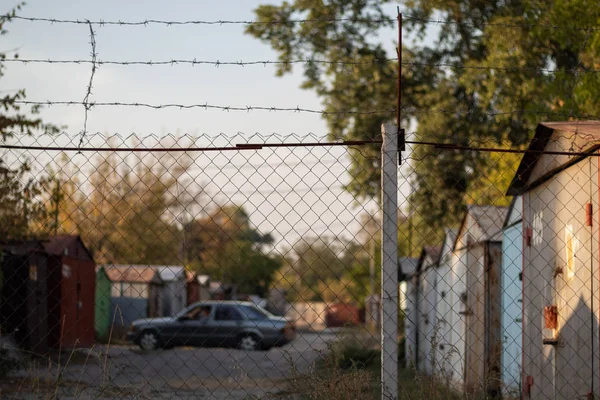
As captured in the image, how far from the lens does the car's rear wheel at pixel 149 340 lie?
25.5m

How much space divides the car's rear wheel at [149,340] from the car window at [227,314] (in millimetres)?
1968

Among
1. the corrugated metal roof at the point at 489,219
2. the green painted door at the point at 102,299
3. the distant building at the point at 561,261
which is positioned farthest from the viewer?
the green painted door at the point at 102,299

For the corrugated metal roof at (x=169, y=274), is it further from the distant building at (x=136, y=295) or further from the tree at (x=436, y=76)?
the tree at (x=436, y=76)

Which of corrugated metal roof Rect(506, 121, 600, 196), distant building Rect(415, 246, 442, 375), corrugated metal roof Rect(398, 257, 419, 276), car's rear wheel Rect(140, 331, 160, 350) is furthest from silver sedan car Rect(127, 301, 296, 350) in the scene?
corrugated metal roof Rect(506, 121, 600, 196)

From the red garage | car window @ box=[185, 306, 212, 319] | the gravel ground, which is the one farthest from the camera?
car window @ box=[185, 306, 212, 319]

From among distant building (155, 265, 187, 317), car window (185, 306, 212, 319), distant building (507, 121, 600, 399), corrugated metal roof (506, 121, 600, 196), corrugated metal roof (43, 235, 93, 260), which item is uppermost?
corrugated metal roof (506, 121, 600, 196)

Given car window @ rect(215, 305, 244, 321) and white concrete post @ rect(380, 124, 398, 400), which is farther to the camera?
car window @ rect(215, 305, 244, 321)

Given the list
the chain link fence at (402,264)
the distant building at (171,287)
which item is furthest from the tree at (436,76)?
the distant building at (171,287)

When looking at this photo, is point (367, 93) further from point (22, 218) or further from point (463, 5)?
point (22, 218)

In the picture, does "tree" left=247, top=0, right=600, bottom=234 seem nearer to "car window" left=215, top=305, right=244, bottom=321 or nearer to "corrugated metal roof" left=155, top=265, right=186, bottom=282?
"car window" left=215, top=305, right=244, bottom=321

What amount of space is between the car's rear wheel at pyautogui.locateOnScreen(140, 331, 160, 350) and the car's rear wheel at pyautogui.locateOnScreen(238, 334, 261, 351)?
2447 millimetres

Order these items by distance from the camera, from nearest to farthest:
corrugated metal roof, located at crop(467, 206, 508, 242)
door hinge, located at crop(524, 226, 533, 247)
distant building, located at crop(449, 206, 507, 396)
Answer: door hinge, located at crop(524, 226, 533, 247) < distant building, located at crop(449, 206, 507, 396) < corrugated metal roof, located at crop(467, 206, 508, 242)

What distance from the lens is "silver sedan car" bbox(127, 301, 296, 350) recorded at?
24.7 metres

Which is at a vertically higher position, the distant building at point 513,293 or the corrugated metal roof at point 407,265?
the distant building at point 513,293
